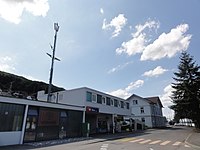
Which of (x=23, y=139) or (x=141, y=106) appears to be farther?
(x=141, y=106)

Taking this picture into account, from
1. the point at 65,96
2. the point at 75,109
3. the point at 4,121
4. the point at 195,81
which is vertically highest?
the point at 195,81

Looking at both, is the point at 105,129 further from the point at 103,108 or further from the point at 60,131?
the point at 60,131

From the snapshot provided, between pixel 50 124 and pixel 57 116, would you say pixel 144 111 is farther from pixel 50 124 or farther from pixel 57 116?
pixel 50 124

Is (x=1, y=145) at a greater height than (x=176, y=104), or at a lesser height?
lesser

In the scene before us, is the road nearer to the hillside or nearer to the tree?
the tree

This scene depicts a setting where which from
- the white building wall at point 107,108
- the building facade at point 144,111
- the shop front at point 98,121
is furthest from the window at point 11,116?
the building facade at point 144,111

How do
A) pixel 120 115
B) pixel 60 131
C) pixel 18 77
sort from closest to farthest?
pixel 60 131 < pixel 120 115 < pixel 18 77

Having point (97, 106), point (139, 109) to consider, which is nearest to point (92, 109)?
point (97, 106)

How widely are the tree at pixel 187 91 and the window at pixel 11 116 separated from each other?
2669 centimetres

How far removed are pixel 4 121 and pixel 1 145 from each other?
188 centimetres

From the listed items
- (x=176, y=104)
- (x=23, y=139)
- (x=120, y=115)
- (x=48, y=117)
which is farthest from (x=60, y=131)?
(x=176, y=104)

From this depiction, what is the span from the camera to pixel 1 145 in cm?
1620

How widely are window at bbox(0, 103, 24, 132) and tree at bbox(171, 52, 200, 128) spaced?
26689mm

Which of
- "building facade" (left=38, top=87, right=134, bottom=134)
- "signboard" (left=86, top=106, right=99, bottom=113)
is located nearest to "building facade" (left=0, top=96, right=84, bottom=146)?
"signboard" (left=86, top=106, right=99, bottom=113)
